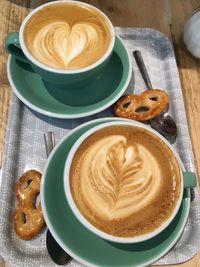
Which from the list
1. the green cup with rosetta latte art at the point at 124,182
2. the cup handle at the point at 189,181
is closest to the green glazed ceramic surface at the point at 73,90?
the green cup with rosetta latte art at the point at 124,182

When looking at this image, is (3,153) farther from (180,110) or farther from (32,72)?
(180,110)

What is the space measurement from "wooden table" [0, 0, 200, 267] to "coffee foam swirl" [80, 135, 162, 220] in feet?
0.85

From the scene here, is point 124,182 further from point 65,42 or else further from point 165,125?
point 65,42

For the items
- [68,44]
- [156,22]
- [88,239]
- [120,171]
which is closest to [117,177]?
[120,171]

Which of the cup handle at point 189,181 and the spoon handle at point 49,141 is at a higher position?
the cup handle at point 189,181

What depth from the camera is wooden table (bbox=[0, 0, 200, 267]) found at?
0.89 m

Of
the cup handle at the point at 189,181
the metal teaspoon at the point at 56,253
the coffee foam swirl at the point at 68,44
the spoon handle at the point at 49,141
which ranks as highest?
the coffee foam swirl at the point at 68,44

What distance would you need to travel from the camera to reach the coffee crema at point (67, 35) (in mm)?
765

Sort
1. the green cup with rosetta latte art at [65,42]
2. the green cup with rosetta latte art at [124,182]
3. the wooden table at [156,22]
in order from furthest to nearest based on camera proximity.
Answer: the wooden table at [156,22] < the green cup with rosetta latte art at [65,42] < the green cup with rosetta latte art at [124,182]

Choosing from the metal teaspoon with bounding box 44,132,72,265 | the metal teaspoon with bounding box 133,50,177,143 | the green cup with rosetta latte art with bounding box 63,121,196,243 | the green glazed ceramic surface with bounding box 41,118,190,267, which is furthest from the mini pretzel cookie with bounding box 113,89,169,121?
the metal teaspoon with bounding box 44,132,72,265

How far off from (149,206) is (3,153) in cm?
37

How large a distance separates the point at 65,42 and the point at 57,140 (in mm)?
244

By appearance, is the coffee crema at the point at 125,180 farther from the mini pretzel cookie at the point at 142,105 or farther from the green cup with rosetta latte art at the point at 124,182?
the mini pretzel cookie at the point at 142,105

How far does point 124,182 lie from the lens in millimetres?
619
